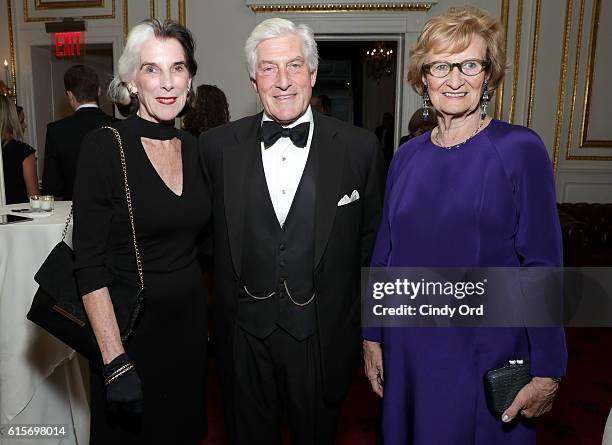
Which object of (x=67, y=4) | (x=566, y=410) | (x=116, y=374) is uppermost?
(x=67, y=4)

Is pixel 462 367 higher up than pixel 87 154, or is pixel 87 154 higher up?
pixel 87 154

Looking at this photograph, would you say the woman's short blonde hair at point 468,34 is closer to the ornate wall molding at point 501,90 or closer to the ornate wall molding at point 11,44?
the ornate wall molding at point 501,90

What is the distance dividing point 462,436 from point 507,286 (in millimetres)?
462

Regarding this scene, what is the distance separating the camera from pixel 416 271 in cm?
157

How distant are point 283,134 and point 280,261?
41cm

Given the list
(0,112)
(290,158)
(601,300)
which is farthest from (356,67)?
(290,158)

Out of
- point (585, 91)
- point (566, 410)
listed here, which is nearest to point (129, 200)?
point (566, 410)

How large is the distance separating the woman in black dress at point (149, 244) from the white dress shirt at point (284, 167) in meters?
0.24

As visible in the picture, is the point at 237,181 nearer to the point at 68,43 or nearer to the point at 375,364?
the point at 375,364

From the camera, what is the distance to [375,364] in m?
1.81

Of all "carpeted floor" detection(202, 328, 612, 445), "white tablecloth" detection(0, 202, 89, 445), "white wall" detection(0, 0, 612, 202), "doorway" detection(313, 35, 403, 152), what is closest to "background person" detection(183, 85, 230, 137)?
"white tablecloth" detection(0, 202, 89, 445)

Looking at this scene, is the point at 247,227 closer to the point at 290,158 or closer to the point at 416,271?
the point at 290,158

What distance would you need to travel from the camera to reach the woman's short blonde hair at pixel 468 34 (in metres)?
1.46

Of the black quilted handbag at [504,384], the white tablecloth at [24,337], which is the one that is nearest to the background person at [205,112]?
the white tablecloth at [24,337]
